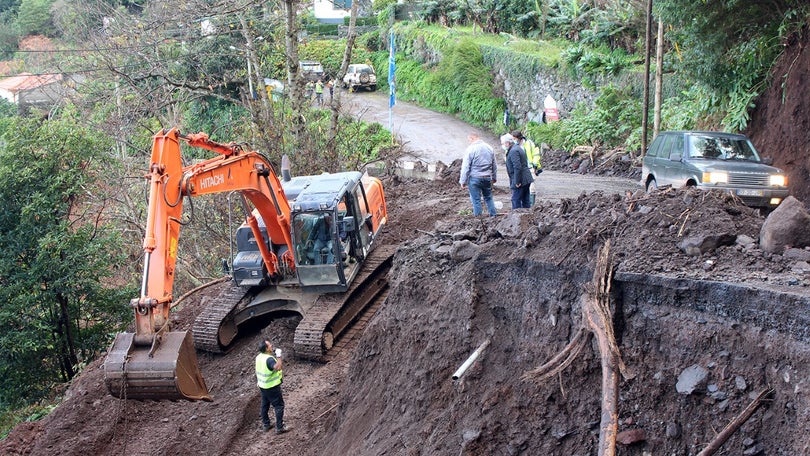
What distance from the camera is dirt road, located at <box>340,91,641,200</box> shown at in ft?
64.1

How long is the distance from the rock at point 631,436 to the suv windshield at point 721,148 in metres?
9.47

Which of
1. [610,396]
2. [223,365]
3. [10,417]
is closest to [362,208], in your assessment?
[223,365]

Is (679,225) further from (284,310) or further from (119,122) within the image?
(119,122)

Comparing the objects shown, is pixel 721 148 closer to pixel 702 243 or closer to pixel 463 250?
pixel 463 250

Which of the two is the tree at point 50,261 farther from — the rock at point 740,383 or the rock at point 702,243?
the rock at point 740,383

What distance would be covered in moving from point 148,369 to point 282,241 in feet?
16.6

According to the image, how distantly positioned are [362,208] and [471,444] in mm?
7529

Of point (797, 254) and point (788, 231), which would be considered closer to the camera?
point (797, 254)

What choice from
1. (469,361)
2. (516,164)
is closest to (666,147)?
(516,164)

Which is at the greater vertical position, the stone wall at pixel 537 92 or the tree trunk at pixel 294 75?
the tree trunk at pixel 294 75

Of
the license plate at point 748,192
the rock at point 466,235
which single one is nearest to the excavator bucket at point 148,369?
the rock at point 466,235

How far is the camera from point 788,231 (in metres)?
6.45

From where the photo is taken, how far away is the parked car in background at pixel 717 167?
13.2 metres

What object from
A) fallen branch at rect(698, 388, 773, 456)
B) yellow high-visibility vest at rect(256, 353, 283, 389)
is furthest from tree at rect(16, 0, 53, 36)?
fallen branch at rect(698, 388, 773, 456)
